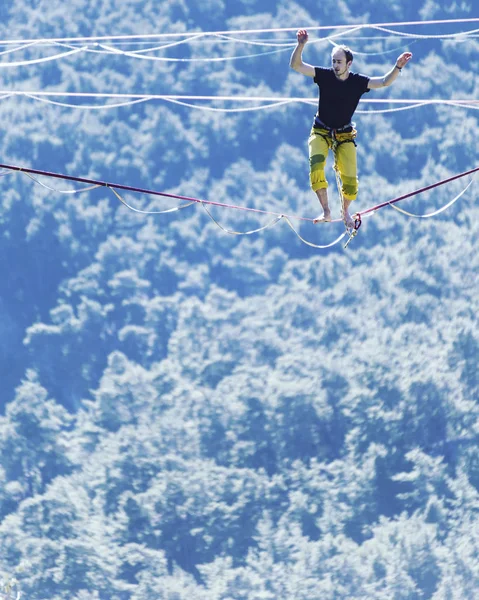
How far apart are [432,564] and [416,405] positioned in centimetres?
1636

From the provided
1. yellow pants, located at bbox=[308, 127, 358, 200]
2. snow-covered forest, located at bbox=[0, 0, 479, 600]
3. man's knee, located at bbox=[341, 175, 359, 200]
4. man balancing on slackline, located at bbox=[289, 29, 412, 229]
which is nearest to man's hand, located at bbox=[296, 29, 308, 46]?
man balancing on slackline, located at bbox=[289, 29, 412, 229]

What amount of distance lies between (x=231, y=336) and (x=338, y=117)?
250 ft

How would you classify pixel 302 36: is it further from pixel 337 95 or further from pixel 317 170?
pixel 317 170

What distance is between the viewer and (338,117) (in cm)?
1103

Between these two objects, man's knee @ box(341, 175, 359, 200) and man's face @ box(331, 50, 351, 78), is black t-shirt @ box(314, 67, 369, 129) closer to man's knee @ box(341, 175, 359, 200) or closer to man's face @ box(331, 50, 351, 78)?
man's face @ box(331, 50, 351, 78)

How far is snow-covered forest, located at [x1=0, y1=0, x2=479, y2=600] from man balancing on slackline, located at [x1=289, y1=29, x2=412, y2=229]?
107 ft

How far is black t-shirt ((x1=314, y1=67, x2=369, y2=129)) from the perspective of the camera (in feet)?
35.2

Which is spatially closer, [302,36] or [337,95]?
[302,36]

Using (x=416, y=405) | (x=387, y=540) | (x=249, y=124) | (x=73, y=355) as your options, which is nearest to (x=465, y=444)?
(x=416, y=405)

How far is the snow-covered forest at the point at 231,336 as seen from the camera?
216 feet

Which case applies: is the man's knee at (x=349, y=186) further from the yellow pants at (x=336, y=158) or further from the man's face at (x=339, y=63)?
the man's face at (x=339, y=63)

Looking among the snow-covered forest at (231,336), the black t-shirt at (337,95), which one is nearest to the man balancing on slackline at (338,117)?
the black t-shirt at (337,95)

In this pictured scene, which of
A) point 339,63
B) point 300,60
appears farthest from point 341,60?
point 300,60

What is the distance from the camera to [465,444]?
A: 73.2 metres
